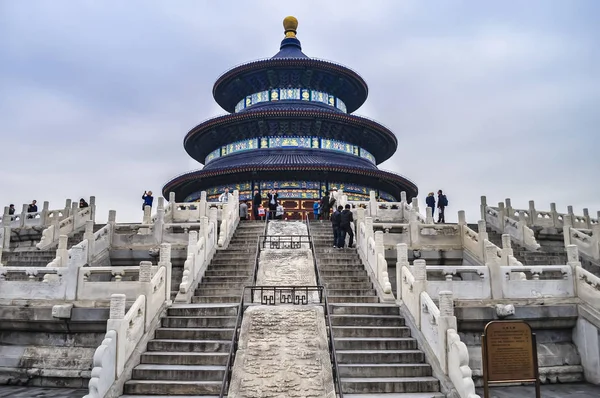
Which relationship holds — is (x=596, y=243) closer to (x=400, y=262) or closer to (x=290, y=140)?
(x=400, y=262)

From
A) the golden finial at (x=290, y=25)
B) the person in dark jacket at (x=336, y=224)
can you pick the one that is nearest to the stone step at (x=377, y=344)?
the person in dark jacket at (x=336, y=224)

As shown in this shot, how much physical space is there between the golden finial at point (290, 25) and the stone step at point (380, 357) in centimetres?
3854

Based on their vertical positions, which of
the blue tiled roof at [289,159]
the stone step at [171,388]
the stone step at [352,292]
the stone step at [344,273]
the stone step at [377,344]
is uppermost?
the blue tiled roof at [289,159]

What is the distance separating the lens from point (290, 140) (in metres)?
36.9

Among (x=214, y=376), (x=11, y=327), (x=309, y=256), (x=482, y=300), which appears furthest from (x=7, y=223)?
(x=482, y=300)

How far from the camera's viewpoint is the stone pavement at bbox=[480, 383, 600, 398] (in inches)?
425

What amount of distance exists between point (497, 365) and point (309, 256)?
8978 mm

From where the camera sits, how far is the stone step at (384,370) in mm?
10242

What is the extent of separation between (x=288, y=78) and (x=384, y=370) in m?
32.3

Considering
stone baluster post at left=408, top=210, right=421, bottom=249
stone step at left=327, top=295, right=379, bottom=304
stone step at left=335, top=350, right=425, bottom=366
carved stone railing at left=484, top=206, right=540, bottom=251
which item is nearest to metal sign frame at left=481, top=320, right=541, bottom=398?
stone step at left=335, top=350, right=425, bottom=366

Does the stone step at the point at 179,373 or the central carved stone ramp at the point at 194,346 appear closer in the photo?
the central carved stone ramp at the point at 194,346

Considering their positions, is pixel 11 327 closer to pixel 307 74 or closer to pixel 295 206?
pixel 295 206

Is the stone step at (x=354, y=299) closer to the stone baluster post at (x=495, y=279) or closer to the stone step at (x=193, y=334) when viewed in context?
the stone baluster post at (x=495, y=279)

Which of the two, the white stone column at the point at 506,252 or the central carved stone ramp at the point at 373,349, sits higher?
the white stone column at the point at 506,252
